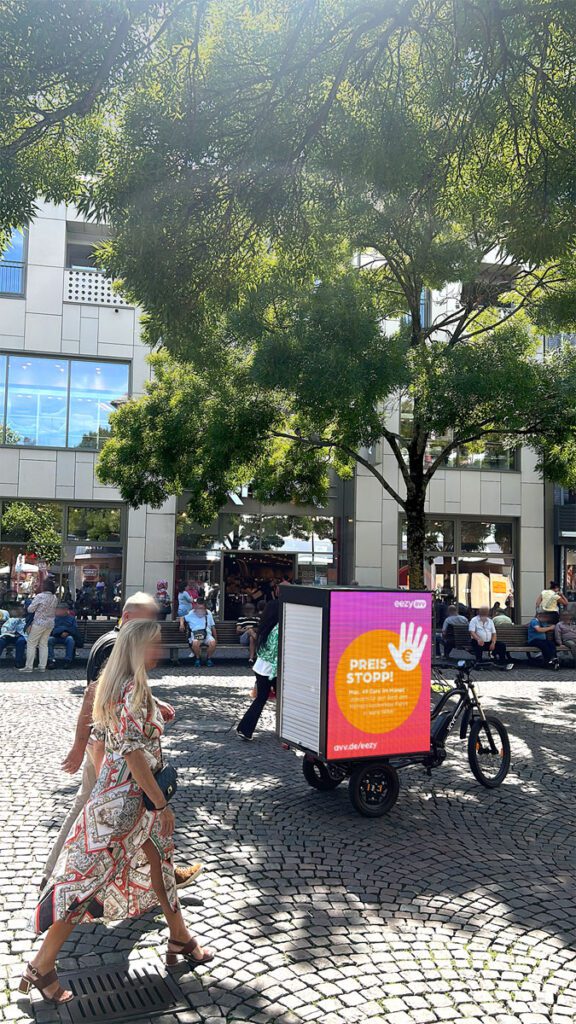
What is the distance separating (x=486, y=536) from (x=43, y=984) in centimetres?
2232

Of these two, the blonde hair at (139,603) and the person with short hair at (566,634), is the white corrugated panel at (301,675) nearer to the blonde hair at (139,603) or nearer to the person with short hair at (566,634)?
the blonde hair at (139,603)

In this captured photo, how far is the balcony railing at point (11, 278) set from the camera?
846 inches

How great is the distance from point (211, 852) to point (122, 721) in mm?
2113

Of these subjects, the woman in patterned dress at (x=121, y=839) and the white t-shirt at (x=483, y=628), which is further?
the white t-shirt at (x=483, y=628)

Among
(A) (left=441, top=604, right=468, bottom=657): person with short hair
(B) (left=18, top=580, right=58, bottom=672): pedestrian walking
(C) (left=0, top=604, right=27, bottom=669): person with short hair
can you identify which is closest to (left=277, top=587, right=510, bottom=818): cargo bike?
(B) (left=18, top=580, right=58, bottom=672): pedestrian walking

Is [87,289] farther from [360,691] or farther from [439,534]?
[360,691]

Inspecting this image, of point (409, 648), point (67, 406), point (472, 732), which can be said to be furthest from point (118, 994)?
point (67, 406)

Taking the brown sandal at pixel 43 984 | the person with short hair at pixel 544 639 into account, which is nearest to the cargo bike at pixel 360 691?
the brown sandal at pixel 43 984

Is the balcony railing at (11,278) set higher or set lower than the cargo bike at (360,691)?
higher

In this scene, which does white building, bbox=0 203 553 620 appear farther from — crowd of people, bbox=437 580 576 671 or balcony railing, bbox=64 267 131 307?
crowd of people, bbox=437 580 576 671

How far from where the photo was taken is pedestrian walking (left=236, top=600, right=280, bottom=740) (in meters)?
8.33

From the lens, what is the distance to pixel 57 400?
848 inches

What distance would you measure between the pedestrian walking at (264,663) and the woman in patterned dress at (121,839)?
14.9 feet

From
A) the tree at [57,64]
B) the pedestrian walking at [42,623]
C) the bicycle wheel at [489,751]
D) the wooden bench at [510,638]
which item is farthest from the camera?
the wooden bench at [510,638]
